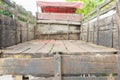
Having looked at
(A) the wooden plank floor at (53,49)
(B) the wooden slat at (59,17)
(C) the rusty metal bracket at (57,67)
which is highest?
(B) the wooden slat at (59,17)

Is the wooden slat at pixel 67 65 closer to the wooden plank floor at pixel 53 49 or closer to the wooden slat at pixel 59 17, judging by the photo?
the wooden plank floor at pixel 53 49

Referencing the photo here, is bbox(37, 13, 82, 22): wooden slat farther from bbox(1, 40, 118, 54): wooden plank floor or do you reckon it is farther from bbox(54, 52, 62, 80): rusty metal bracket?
bbox(54, 52, 62, 80): rusty metal bracket

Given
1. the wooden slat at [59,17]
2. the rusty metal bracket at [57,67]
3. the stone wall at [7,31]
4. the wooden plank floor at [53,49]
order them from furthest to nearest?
the wooden slat at [59,17], the stone wall at [7,31], the wooden plank floor at [53,49], the rusty metal bracket at [57,67]

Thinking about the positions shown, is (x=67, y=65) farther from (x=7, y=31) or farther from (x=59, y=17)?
(x=59, y=17)

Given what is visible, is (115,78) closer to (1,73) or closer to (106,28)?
(1,73)

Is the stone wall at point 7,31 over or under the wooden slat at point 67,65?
over

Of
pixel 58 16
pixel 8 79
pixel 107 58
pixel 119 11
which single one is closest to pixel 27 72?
pixel 107 58

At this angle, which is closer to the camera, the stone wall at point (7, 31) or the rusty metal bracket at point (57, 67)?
the rusty metal bracket at point (57, 67)

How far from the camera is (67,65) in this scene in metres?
2.62

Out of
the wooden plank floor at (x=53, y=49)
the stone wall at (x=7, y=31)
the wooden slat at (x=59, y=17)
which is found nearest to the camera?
the wooden plank floor at (x=53, y=49)

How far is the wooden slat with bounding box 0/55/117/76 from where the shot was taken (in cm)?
262

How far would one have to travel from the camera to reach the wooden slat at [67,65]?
2.62 m

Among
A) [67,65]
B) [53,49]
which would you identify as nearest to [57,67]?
[67,65]

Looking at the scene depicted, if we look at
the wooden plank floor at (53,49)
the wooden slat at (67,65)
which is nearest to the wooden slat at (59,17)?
the wooden plank floor at (53,49)
